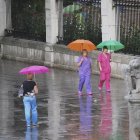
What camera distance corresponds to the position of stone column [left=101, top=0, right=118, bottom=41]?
27.1m

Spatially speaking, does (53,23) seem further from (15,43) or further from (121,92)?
(121,92)

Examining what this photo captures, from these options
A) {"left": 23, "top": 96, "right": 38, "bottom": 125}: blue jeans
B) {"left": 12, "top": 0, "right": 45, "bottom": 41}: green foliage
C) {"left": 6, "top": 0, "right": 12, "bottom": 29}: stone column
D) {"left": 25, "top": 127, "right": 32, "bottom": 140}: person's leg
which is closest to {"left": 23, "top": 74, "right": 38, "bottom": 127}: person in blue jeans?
{"left": 23, "top": 96, "right": 38, "bottom": 125}: blue jeans

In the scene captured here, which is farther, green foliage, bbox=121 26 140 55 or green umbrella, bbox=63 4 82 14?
green umbrella, bbox=63 4 82 14

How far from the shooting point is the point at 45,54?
1203 inches

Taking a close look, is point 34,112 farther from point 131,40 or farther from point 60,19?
point 60,19

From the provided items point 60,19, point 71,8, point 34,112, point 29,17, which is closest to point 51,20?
point 60,19

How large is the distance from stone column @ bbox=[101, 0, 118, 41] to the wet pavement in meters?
1.81

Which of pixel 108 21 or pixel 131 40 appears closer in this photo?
pixel 131 40

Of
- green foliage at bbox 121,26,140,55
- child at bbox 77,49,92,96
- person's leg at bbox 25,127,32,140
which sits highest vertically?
green foliage at bbox 121,26,140,55

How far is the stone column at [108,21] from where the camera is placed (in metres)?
27.1

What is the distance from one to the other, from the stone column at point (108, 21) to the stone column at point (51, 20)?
3469mm

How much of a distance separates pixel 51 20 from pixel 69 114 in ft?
39.6

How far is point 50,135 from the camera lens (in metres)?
15.8

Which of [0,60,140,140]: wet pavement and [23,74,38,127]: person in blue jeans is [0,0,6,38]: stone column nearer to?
[0,60,140,140]: wet pavement
